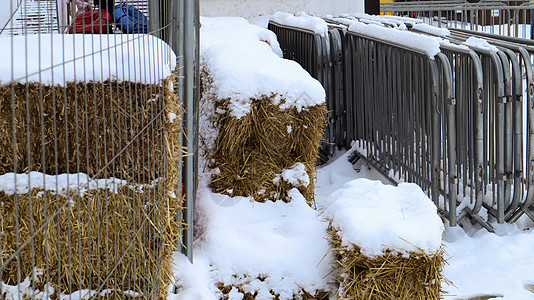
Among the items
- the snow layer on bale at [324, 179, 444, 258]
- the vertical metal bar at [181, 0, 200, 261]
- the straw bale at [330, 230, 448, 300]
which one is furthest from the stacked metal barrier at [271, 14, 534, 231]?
the vertical metal bar at [181, 0, 200, 261]

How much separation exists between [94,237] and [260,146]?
1.76m

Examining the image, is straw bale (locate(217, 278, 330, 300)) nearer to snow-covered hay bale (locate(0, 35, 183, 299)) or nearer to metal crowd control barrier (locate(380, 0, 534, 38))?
snow-covered hay bale (locate(0, 35, 183, 299))

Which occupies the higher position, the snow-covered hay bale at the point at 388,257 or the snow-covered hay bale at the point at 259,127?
the snow-covered hay bale at the point at 259,127

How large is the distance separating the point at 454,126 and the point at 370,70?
1667 mm

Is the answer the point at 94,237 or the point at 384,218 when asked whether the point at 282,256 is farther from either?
the point at 94,237

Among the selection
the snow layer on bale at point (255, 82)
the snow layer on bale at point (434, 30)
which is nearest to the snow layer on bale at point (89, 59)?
the snow layer on bale at point (255, 82)

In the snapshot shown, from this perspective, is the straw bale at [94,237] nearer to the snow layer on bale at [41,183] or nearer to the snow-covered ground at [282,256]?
the snow layer on bale at [41,183]

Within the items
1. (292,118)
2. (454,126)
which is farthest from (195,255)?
(454,126)

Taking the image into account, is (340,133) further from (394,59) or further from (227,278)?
(227,278)

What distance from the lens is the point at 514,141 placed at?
4.95m

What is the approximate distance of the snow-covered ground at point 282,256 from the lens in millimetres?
3951

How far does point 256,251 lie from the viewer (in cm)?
407

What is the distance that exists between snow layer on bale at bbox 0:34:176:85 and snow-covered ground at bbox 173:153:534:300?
124 cm

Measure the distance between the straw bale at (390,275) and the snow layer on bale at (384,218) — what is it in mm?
37
